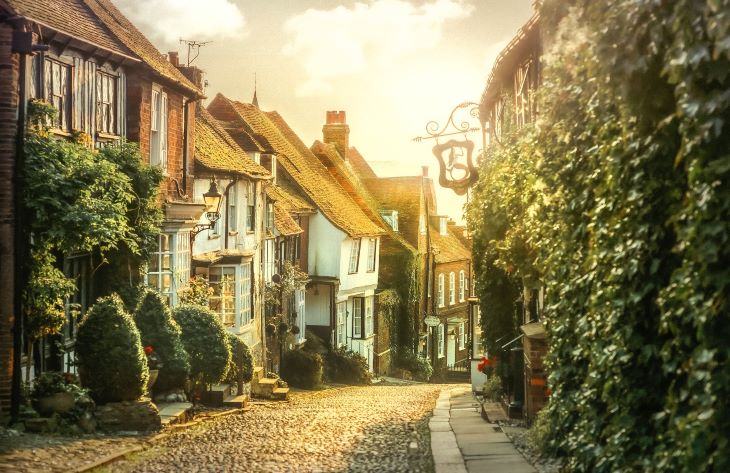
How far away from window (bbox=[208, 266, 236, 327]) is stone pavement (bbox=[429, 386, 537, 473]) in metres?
10.1

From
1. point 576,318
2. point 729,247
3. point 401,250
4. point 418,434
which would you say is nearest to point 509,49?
point 418,434

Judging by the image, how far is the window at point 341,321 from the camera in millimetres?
39375

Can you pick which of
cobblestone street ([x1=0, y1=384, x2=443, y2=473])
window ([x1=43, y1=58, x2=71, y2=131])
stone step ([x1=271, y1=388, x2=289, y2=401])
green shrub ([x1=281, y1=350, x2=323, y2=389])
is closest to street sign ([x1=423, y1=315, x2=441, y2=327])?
green shrub ([x1=281, y1=350, x2=323, y2=389])

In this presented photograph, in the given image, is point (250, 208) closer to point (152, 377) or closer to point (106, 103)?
point (106, 103)

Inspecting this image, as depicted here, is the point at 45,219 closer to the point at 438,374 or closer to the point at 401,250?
the point at 401,250

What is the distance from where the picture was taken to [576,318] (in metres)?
7.92

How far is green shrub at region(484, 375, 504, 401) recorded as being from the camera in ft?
59.5

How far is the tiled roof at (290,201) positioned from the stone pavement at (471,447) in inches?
783

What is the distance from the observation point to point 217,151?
2686 centimetres

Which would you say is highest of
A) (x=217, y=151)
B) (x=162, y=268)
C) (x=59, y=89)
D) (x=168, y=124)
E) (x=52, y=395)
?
(x=217, y=151)

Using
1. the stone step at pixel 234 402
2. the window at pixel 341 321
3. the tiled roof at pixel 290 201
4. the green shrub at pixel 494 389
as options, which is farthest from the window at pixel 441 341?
the stone step at pixel 234 402

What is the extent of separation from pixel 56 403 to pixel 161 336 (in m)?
3.46

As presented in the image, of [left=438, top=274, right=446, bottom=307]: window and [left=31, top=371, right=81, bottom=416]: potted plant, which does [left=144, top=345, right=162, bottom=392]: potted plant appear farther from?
[left=438, top=274, right=446, bottom=307]: window

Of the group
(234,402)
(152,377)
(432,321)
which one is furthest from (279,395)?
(432,321)
